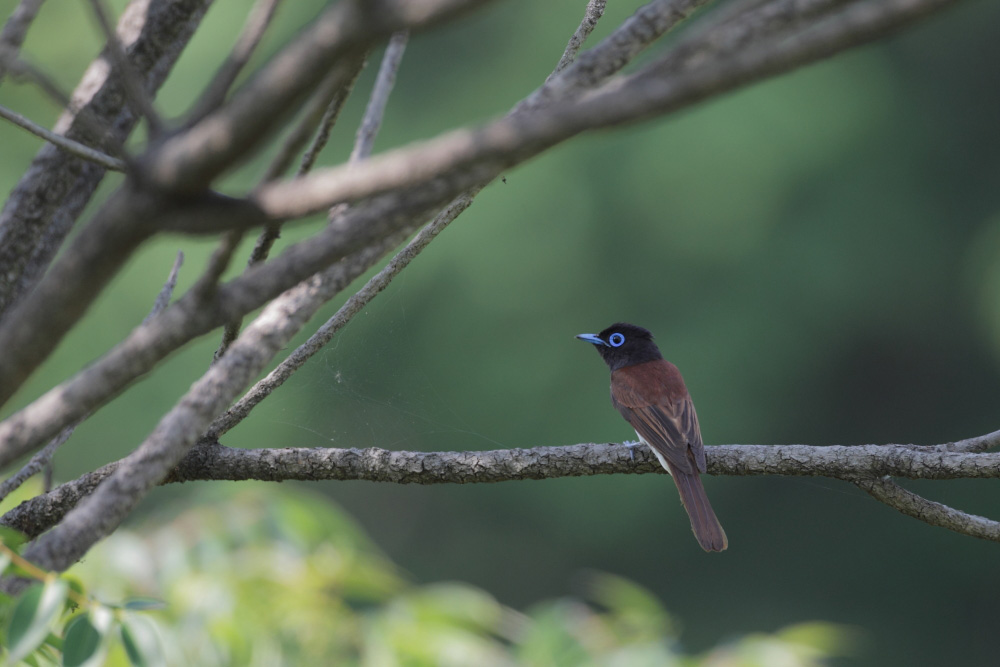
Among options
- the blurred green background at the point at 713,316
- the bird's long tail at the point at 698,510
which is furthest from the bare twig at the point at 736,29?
the blurred green background at the point at 713,316

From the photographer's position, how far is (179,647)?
2.44 metres

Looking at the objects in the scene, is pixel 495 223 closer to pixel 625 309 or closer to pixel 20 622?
pixel 625 309

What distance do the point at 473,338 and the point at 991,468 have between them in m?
11.4

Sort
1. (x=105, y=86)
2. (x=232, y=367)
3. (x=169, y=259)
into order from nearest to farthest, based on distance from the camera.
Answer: (x=232, y=367) < (x=105, y=86) < (x=169, y=259)

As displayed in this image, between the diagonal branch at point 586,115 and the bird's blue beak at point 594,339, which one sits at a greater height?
the diagonal branch at point 586,115

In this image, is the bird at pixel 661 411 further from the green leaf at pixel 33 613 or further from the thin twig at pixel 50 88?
the thin twig at pixel 50 88

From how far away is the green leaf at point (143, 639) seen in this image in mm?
1604

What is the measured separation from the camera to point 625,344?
5707 millimetres

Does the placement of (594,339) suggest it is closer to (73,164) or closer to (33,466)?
(73,164)

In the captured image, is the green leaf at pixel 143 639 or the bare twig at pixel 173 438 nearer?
the bare twig at pixel 173 438

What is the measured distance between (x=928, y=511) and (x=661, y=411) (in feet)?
7.83

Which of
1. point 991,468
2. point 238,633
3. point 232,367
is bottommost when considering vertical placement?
point 238,633

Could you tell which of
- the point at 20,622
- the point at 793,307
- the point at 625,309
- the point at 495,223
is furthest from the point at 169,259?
the point at 20,622

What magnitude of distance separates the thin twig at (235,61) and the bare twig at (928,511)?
1635mm
